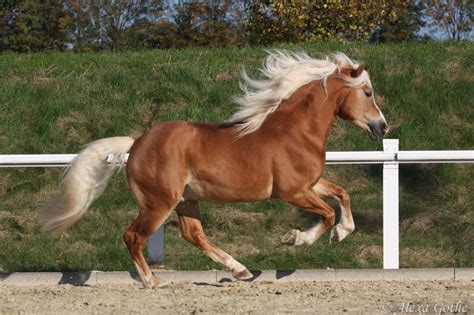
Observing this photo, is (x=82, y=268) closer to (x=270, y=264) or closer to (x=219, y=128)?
(x=270, y=264)

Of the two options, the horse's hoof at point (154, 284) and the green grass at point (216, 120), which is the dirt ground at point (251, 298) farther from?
the green grass at point (216, 120)

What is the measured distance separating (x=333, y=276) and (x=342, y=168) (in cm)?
479

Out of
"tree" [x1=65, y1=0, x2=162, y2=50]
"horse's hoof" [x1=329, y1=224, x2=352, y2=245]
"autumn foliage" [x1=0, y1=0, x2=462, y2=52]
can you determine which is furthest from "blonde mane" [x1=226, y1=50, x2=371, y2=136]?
"tree" [x1=65, y1=0, x2=162, y2=50]

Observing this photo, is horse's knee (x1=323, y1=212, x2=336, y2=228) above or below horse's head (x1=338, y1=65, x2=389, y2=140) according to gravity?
below

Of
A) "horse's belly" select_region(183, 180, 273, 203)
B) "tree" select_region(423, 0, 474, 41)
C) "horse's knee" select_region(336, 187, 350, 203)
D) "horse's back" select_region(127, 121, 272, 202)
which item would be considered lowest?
"tree" select_region(423, 0, 474, 41)

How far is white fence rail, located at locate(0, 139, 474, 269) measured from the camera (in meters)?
9.61

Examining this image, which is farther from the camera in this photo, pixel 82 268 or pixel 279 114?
pixel 82 268

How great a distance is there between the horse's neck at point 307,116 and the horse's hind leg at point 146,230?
1159 mm

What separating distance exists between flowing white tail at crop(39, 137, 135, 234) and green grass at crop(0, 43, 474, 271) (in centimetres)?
180

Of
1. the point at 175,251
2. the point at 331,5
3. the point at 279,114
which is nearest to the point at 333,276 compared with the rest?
the point at 279,114

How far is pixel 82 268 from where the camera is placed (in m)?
10.6

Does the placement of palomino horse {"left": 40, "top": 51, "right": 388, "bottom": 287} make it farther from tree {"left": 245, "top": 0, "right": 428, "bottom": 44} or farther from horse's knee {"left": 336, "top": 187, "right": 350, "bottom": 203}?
tree {"left": 245, "top": 0, "right": 428, "bottom": 44}

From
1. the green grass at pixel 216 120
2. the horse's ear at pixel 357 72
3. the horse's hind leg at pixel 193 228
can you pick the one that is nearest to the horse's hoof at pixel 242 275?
the horse's hind leg at pixel 193 228

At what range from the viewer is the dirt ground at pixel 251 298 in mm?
7129
